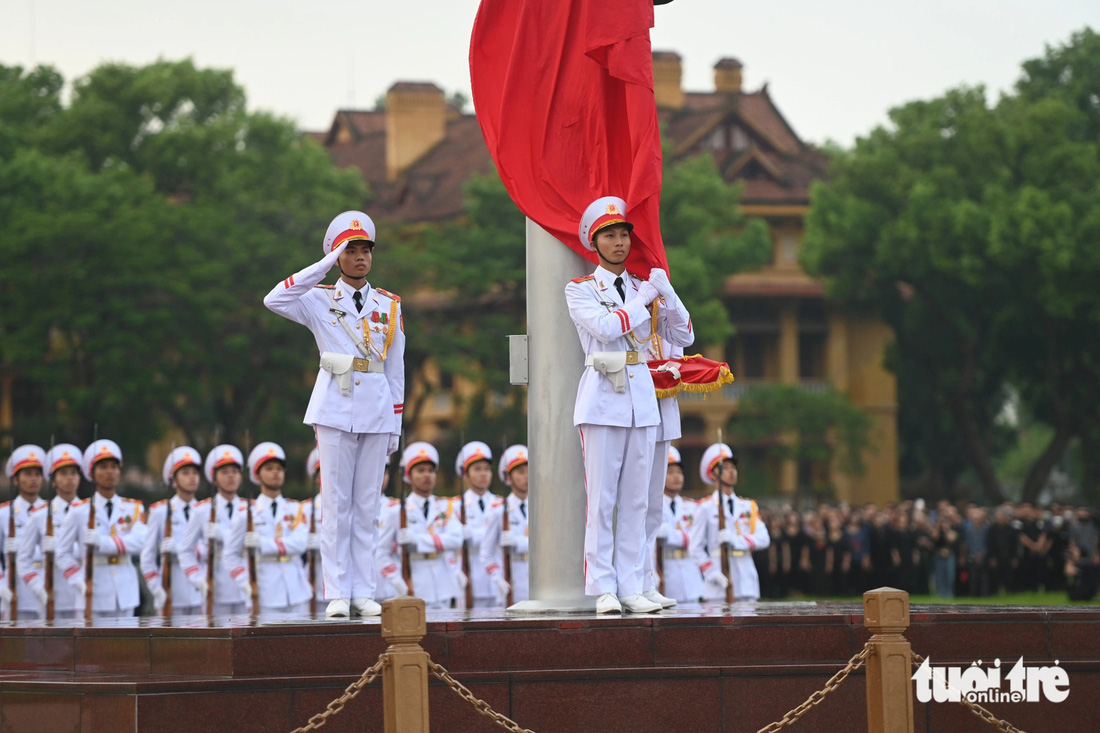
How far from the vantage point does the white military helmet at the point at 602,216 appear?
30.6 ft

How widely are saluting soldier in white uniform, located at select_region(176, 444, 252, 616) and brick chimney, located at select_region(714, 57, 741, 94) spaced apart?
41.7m

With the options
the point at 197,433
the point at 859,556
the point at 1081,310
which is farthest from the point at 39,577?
the point at 1081,310

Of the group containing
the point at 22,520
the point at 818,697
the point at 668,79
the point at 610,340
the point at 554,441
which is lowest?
the point at 818,697

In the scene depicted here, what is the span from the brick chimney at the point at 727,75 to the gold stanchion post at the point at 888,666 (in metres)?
47.2

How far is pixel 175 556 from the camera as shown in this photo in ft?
44.8

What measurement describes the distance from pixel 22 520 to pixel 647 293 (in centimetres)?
674

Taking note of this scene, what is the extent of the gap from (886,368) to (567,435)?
36999 millimetres

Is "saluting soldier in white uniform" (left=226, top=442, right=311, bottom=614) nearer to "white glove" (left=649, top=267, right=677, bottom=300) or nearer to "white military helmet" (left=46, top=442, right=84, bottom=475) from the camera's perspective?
"white military helmet" (left=46, top=442, right=84, bottom=475)

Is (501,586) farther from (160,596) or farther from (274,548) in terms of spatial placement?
(160,596)

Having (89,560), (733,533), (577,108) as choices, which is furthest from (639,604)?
(89,560)

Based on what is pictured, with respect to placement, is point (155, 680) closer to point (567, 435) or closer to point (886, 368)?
point (567, 435)

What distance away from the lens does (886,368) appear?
4578 centimetres

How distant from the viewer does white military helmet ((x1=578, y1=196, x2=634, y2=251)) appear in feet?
30.6

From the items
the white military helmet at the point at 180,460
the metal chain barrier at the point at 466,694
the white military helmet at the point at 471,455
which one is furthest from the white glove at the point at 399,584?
the metal chain barrier at the point at 466,694
